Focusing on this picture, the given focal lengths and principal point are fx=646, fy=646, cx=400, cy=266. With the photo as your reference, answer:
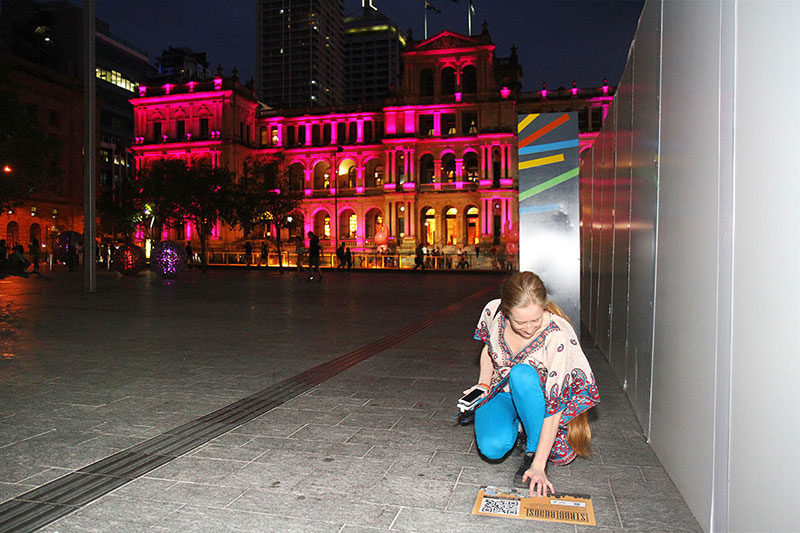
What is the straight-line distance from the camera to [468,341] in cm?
845

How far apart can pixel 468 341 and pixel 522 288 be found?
5.33m

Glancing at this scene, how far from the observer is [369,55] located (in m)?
172

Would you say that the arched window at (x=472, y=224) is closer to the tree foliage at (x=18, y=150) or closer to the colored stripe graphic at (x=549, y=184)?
the tree foliage at (x=18, y=150)

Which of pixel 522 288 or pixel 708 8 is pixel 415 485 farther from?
pixel 708 8

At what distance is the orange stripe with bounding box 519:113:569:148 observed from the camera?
285 inches

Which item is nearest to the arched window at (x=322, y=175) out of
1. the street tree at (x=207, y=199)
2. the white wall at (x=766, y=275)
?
the street tree at (x=207, y=199)

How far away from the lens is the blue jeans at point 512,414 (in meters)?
3.24

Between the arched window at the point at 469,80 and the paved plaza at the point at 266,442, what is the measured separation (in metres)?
51.8

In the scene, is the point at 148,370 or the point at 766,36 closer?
the point at 766,36

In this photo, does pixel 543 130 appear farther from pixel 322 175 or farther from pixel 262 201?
pixel 322 175

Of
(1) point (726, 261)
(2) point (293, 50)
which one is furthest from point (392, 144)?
(2) point (293, 50)

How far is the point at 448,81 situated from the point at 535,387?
2268 inches

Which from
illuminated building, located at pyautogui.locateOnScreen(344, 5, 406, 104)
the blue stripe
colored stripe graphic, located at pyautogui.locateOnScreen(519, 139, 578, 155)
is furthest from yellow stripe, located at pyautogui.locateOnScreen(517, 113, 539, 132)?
illuminated building, located at pyautogui.locateOnScreen(344, 5, 406, 104)

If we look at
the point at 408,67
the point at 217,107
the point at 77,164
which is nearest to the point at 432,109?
the point at 408,67
